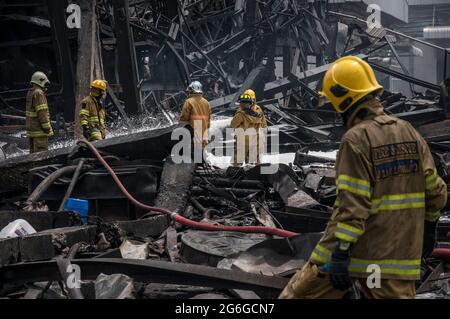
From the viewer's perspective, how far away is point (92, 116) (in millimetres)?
9508

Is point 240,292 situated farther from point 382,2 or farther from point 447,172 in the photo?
point 382,2

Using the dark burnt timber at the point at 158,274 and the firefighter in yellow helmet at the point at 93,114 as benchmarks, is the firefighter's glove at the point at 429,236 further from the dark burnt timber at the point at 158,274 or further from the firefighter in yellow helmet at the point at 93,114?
the firefighter in yellow helmet at the point at 93,114

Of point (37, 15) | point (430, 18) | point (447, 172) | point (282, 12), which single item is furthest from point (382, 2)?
point (447, 172)

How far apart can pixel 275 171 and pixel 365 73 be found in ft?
14.2

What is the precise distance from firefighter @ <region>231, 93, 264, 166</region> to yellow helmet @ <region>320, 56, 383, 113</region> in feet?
24.4

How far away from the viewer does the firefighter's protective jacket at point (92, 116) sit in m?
9.40

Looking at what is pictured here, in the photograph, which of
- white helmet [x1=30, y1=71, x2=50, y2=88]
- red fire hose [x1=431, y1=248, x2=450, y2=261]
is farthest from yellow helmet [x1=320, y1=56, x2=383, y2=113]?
white helmet [x1=30, y1=71, x2=50, y2=88]

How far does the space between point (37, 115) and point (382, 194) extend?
736 cm

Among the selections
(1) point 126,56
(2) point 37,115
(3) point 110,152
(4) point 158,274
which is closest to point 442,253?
(4) point 158,274

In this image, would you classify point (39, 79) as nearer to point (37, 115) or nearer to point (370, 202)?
point (37, 115)

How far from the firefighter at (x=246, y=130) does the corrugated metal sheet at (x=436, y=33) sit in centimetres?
2651

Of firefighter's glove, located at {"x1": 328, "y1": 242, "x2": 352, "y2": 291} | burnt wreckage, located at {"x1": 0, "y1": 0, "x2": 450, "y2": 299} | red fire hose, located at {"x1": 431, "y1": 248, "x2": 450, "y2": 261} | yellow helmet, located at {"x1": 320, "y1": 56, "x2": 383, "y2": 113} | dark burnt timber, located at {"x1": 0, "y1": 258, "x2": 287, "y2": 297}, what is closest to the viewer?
firefighter's glove, located at {"x1": 328, "y1": 242, "x2": 352, "y2": 291}

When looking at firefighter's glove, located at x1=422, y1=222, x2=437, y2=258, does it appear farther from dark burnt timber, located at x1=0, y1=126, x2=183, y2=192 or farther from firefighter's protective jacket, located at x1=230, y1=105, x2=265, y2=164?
firefighter's protective jacket, located at x1=230, y1=105, x2=265, y2=164

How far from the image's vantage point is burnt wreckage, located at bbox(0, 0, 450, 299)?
439 centimetres
